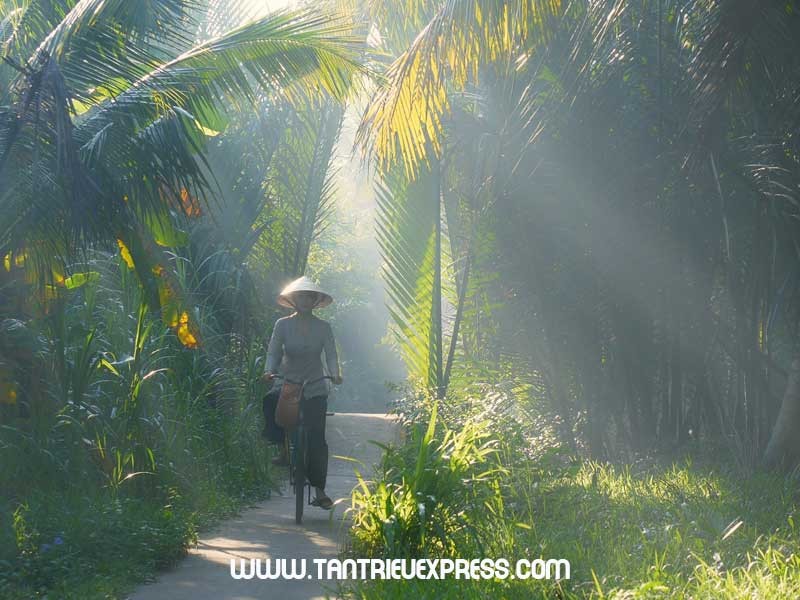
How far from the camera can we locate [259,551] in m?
7.56

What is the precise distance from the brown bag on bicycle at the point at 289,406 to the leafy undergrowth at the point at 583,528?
48.1 inches

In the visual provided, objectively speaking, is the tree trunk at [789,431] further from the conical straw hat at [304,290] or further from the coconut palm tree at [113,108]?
the coconut palm tree at [113,108]

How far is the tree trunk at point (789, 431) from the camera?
9.18m

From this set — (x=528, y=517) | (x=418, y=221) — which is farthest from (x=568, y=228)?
(x=528, y=517)

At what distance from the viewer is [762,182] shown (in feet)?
30.7

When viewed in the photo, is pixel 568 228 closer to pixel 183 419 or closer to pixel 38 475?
pixel 183 419

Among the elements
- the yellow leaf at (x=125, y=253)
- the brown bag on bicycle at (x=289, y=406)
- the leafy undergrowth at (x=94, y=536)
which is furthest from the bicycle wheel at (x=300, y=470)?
the yellow leaf at (x=125, y=253)

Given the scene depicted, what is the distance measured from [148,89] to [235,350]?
608 cm

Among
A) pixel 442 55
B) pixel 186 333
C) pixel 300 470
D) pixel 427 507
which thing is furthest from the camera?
pixel 186 333

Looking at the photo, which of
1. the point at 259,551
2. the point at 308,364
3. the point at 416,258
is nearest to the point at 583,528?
the point at 259,551

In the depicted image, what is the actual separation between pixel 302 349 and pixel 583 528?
10.4ft

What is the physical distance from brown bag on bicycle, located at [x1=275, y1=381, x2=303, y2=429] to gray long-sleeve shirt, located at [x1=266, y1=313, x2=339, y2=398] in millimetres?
126

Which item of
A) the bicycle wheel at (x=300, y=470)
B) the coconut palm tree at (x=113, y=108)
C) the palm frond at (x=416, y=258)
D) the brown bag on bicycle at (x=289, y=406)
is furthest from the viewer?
the palm frond at (x=416, y=258)

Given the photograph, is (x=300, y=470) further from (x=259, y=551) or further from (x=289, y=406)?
(x=259, y=551)
